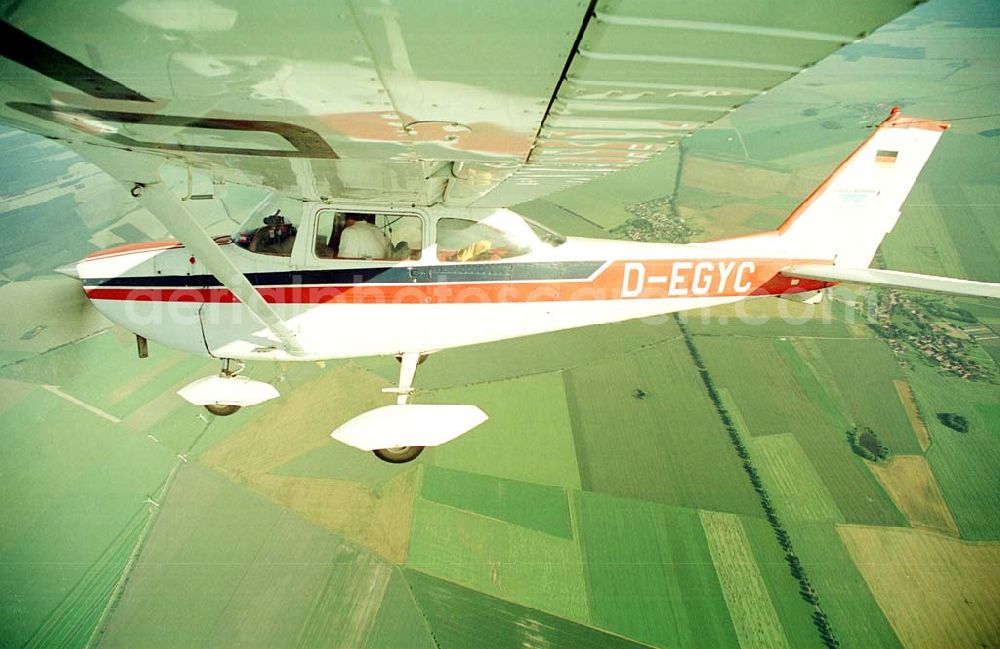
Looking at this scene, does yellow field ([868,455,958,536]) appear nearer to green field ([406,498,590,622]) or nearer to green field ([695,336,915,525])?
green field ([695,336,915,525])

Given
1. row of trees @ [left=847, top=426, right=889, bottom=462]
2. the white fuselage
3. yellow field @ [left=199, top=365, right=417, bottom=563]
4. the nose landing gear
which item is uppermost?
the white fuselage

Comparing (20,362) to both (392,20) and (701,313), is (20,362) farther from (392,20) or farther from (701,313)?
(701,313)

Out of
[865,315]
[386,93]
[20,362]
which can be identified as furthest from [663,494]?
[20,362]

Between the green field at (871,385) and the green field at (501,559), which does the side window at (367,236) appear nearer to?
the green field at (501,559)

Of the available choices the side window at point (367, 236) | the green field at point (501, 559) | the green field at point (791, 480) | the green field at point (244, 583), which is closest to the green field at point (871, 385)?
the green field at point (791, 480)

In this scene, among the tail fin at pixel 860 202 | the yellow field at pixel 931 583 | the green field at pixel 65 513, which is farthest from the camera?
the yellow field at pixel 931 583

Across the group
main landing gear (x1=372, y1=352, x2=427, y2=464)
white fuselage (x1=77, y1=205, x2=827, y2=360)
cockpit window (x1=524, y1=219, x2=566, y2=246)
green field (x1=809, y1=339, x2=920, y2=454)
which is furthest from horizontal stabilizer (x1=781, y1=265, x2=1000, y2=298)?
green field (x1=809, y1=339, x2=920, y2=454)
